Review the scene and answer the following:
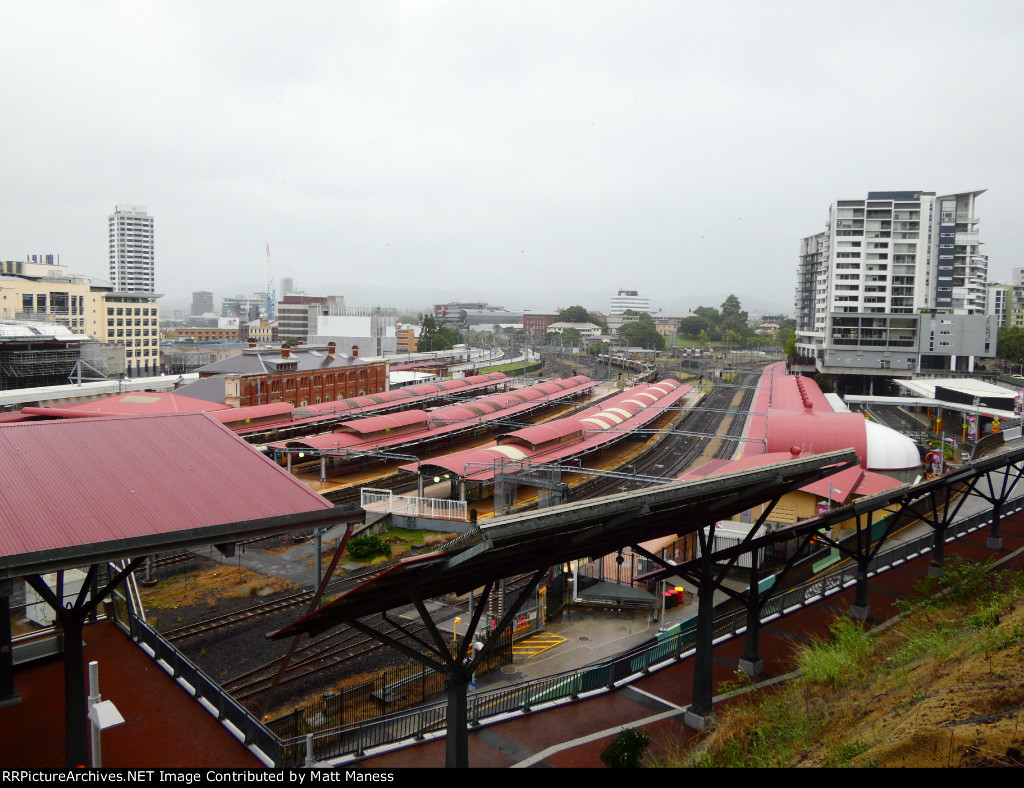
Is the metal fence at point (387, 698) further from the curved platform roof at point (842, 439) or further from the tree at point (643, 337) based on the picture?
the tree at point (643, 337)

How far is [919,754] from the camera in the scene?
23.4 ft

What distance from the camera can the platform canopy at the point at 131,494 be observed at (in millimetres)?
8570

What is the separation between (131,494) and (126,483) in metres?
Answer: 0.39

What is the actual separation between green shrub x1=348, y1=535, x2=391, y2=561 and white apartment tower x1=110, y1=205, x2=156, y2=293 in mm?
194584

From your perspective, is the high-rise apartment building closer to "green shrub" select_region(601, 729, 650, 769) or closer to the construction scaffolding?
"green shrub" select_region(601, 729, 650, 769)

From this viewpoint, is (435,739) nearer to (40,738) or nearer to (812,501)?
(40,738)

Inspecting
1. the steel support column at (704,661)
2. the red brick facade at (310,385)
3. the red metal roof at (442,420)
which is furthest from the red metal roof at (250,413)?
the steel support column at (704,661)

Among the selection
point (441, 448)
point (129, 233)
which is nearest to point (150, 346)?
point (441, 448)

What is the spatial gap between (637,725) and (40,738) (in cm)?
967

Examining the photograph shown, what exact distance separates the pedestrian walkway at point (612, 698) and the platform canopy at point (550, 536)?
11.2 feet

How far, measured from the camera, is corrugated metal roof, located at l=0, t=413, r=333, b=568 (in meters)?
8.88

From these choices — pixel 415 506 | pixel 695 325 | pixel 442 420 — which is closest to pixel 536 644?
pixel 415 506

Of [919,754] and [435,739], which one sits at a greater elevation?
[919,754]

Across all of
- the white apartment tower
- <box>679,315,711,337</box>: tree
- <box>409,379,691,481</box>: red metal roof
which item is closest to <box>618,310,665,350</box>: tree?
<box>679,315,711,337</box>: tree
